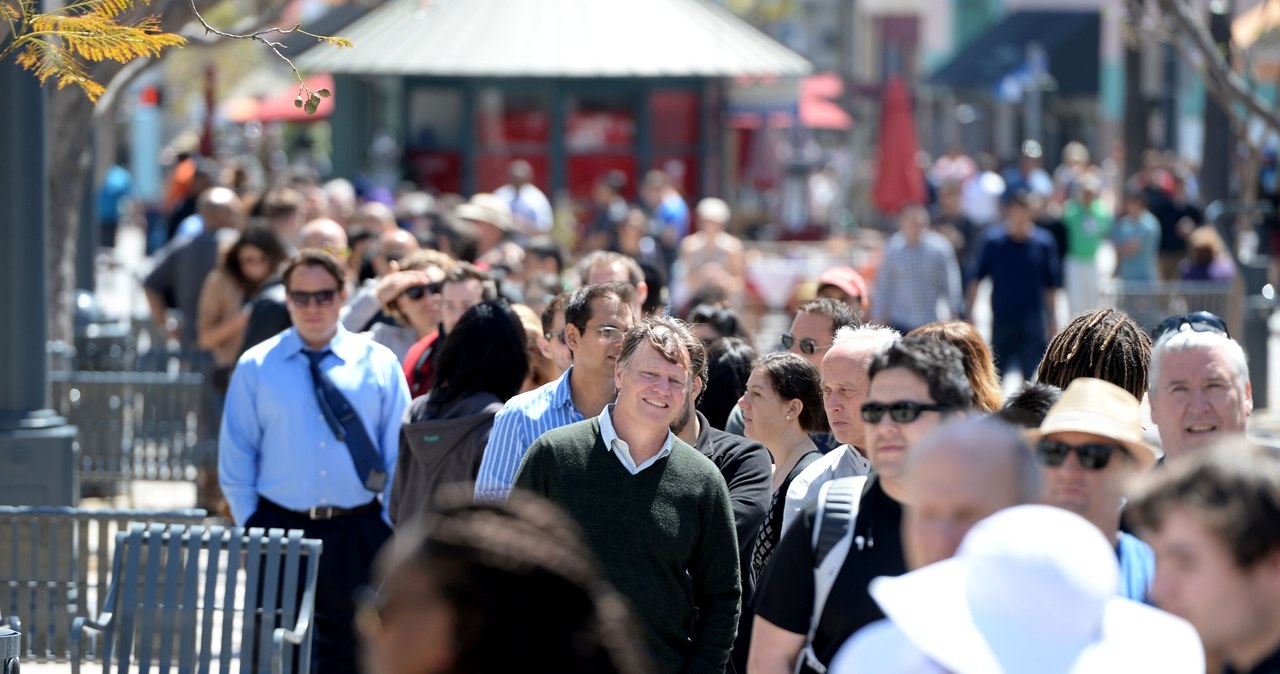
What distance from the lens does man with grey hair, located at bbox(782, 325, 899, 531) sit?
4941 mm

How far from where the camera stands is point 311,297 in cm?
698

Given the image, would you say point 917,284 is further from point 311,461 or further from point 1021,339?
point 311,461

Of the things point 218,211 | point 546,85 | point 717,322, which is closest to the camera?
point 717,322

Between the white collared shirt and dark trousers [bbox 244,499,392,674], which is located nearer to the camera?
the white collared shirt

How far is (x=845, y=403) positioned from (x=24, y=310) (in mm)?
4286

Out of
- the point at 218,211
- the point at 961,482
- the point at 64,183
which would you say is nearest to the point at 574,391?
the point at 961,482

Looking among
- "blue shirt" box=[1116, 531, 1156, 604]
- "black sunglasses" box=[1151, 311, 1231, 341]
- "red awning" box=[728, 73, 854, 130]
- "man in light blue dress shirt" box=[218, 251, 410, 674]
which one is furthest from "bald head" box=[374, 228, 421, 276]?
"red awning" box=[728, 73, 854, 130]

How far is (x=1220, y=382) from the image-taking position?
4.76 meters

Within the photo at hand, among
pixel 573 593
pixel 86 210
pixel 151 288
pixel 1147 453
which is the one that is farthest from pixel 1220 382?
pixel 86 210

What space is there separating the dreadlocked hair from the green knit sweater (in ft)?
3.83

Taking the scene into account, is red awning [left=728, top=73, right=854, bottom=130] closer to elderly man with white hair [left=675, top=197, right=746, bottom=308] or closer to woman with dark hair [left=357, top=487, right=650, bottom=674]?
elderly man with white hair [left=675, top=197, right=746, bottom=308]

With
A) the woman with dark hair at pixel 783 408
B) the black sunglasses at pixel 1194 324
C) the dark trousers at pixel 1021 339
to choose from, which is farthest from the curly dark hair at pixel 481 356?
the dark trousers at pixel 1021 339

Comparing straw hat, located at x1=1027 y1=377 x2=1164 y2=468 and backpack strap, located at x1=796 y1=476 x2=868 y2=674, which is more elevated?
straw hat, located at x1=1027 y1=377 x2=1164 y2=468

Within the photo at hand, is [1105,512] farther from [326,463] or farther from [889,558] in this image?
[326,463]
